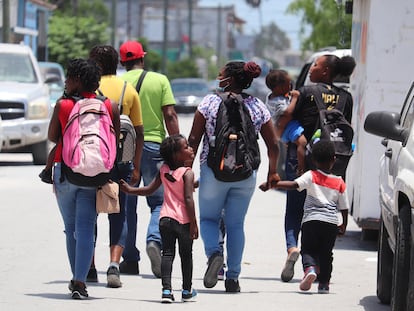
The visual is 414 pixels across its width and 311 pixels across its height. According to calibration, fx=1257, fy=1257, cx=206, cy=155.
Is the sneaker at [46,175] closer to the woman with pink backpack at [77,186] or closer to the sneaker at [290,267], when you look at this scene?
the woman with pink backpack at [77,186]

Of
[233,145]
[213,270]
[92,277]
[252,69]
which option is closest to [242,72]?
[252,69]

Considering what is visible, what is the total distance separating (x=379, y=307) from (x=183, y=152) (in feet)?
6.11

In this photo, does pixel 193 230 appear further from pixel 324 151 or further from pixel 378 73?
pixel 378 73

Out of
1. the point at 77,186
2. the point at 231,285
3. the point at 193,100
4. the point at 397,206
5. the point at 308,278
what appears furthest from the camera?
the point at 193,100

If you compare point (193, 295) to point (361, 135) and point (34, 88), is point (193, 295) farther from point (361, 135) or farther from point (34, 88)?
point (34, 88)

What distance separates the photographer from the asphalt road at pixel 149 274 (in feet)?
29.6

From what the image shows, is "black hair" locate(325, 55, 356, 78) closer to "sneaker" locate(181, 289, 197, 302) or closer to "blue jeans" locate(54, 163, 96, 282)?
"sneaker" locate(181, 289, 197, 302)

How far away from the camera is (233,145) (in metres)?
9.22

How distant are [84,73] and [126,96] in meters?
0.90

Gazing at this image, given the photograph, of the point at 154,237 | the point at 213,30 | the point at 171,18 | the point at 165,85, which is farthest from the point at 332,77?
the point at 213,30

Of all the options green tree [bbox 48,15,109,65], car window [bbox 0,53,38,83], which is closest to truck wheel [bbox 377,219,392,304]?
car window [bbox 0,53,38,83]

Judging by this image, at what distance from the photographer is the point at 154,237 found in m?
10.0

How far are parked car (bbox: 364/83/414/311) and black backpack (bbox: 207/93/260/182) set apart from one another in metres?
0.99

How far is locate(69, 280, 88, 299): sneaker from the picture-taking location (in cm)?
897
